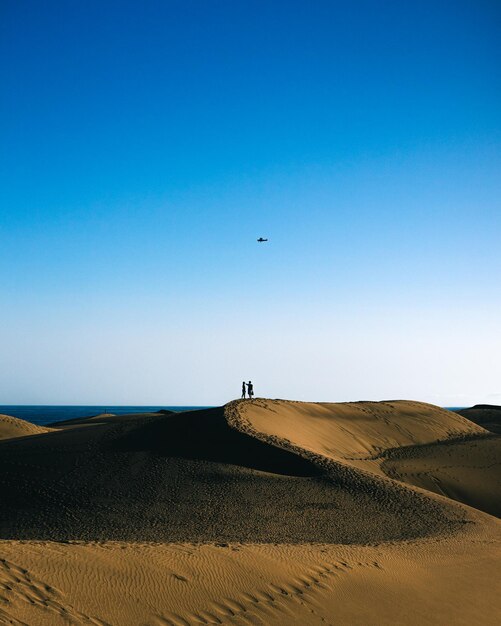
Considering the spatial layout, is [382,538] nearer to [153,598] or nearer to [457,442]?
[153,598]

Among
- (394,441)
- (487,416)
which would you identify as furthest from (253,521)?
(487,416)

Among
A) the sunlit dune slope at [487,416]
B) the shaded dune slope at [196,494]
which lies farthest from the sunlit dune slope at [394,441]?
the sunlit dune slope at [487,416]

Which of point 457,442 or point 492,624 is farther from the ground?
point 457,442

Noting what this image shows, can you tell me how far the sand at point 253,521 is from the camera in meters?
8.43

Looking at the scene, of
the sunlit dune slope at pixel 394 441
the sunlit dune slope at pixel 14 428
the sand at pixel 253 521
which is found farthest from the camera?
the sunlit dune slope at pixel 14 428

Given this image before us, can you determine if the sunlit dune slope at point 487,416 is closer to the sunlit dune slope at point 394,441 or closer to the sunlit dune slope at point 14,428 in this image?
the sunlit dune slope at point 394,441

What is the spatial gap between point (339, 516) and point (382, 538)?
6.94ft

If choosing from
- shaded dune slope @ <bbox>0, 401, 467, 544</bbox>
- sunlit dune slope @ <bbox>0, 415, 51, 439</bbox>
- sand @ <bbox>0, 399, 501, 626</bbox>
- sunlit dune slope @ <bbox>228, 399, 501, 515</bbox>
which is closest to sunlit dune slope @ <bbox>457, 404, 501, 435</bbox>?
sunlit dune slope @ <bbox>228, 399, 501, 515</bbox>

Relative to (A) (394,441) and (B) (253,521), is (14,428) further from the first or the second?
(B) (253,521)

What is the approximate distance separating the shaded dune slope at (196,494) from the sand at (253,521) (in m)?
0.07

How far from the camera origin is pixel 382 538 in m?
13.8

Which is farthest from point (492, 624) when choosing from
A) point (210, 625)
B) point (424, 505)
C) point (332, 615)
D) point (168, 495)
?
point (168, 495)

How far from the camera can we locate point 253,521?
15.2 meters

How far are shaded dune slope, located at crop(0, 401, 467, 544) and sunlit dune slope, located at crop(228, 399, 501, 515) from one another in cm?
146
